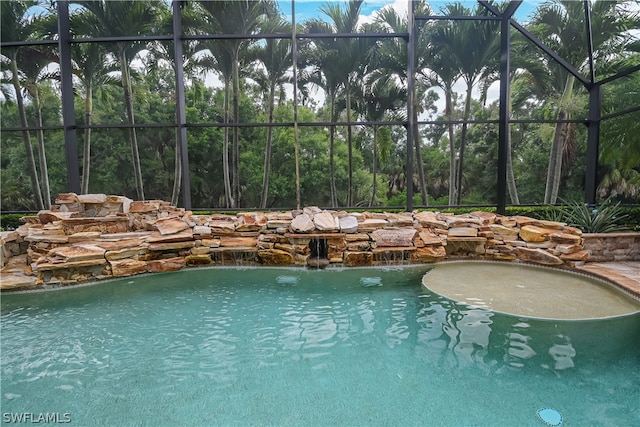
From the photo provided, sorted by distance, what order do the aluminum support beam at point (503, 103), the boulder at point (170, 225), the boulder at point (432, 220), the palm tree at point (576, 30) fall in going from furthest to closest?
the palm tree at point (576, 30), the aluminum support beam at point (503, 103), the boulder at point (432, 220), the boulder at point (170, 225)

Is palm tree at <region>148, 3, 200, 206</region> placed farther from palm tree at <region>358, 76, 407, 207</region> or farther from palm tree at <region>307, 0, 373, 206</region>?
palm tree at <region>358, 76, 407, 207</region>

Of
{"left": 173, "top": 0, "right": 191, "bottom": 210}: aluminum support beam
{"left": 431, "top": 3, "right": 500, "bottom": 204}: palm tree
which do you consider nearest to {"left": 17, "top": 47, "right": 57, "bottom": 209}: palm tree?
{"left": 173, "top": 0, "right": 191, "bottom": 210}: aluminum support beam

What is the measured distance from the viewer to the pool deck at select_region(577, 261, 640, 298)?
3.96m

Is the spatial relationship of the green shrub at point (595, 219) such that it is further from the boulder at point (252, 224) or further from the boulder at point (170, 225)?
the boulder at point (170, 225)

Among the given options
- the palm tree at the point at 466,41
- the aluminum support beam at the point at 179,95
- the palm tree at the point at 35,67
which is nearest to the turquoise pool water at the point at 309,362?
the aluminum support beam at the point at 179,95

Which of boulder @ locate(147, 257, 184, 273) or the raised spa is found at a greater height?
boulder @ locate(147, 257, 184, 273)

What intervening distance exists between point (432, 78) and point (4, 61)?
46.4 ft

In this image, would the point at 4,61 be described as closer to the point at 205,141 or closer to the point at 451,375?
the point at 205,141

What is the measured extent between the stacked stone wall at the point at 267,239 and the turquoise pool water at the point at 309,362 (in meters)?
1.23

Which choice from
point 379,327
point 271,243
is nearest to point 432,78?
point 271,243

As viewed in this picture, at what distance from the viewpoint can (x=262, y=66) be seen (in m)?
A: 13.3

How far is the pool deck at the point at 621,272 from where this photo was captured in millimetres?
3963

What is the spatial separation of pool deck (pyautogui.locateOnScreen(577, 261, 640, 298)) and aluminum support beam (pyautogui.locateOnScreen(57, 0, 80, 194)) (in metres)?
8.96

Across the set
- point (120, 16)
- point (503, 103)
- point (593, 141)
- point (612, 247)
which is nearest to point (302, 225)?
point (612, 247)
